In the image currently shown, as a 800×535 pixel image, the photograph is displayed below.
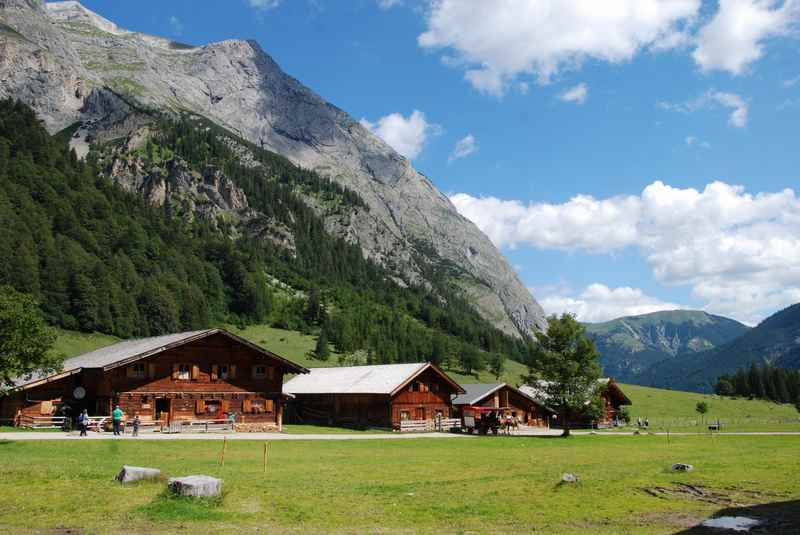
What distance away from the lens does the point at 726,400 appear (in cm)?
13912

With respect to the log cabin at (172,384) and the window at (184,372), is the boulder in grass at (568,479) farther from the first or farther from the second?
the window at (184,372)

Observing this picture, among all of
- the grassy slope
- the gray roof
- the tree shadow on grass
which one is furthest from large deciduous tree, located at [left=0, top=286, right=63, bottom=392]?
the grassy slope

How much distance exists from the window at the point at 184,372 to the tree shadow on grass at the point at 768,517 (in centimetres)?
4717

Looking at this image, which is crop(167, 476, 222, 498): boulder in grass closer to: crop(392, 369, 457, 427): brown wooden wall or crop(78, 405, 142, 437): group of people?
crop(78, 405, 142, 437): group of people

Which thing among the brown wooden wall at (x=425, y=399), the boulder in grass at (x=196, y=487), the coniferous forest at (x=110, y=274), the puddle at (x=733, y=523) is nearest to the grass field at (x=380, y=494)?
the boulder in grass at (x=196, y=487)

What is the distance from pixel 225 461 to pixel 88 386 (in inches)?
1310

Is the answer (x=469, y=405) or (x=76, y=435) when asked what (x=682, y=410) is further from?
(x=76, y=435)

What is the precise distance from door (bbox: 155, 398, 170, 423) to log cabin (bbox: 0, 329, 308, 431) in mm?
81

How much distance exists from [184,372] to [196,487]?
40705mm

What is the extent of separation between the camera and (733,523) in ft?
51.8

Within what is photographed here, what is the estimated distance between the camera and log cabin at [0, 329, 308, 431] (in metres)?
52.6

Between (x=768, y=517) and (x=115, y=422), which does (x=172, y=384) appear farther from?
(x=768, y=517)

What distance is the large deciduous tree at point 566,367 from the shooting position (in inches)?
2387

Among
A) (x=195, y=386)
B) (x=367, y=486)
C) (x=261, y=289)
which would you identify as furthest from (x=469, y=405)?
(x=261, y=289)
